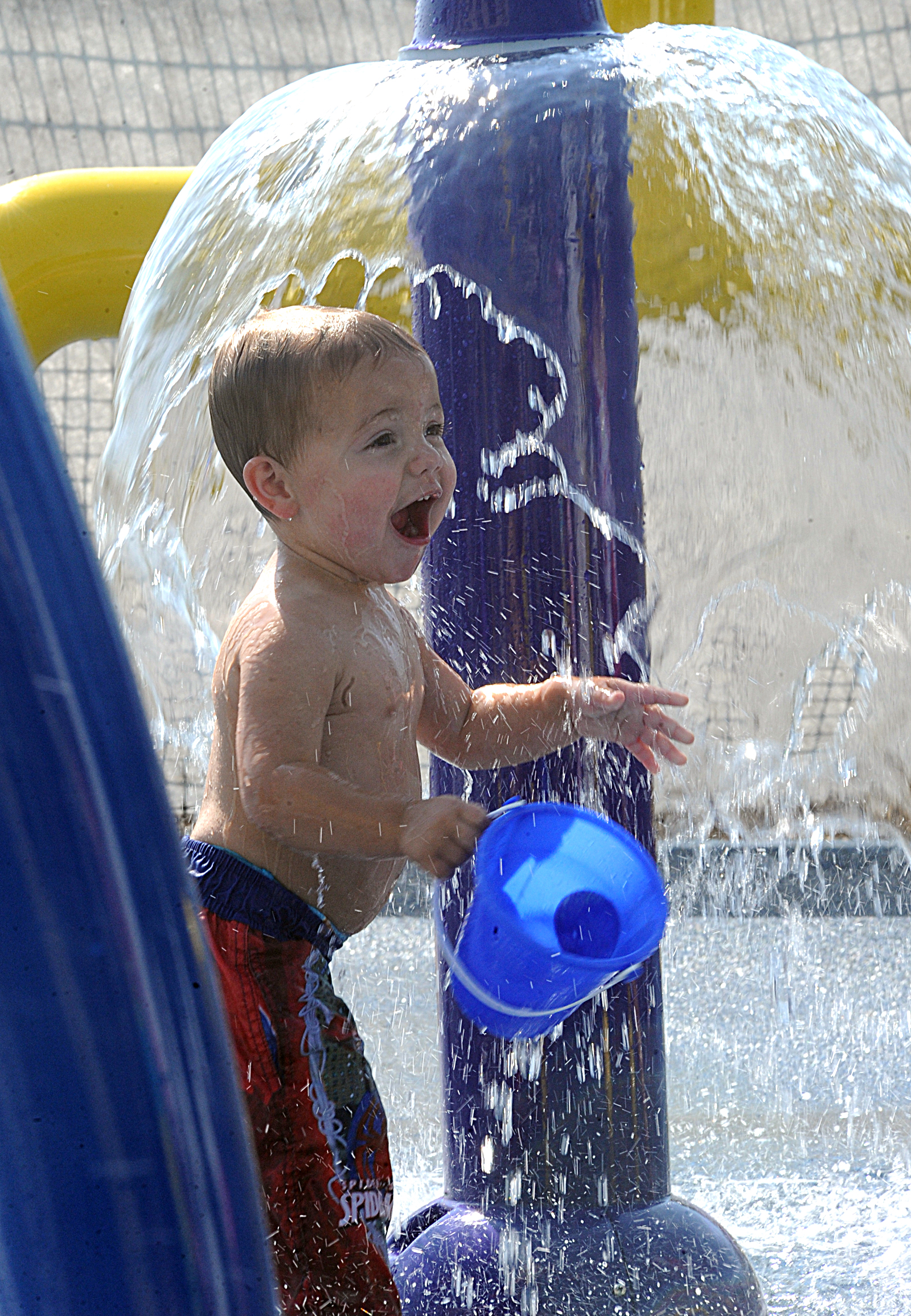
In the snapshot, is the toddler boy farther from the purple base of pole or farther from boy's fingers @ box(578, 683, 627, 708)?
the purple base of pole

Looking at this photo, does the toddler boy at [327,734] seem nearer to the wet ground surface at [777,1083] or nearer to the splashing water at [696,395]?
the splashing water at [696,395]

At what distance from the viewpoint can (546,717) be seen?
1217 mm

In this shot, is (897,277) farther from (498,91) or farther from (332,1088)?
(332,1088)

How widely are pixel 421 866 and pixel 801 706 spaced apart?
3.61 feet

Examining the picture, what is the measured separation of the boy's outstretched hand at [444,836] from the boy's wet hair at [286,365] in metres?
0.30

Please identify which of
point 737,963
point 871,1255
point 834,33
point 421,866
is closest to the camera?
point 421,866

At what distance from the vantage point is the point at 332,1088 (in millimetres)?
1075

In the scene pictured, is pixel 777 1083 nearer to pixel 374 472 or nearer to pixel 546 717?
pixel 546 717

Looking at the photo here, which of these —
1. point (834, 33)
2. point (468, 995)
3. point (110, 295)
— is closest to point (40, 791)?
point (468, 995)

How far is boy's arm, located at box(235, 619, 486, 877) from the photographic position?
1.04m

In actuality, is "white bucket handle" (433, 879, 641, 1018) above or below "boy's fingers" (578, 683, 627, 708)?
below

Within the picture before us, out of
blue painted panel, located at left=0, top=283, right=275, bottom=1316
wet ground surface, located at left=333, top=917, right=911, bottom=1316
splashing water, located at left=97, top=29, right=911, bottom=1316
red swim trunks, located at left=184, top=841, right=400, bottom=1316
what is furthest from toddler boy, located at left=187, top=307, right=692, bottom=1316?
blue painted panel, located at left=0, top=283, right=275, bottom=1316

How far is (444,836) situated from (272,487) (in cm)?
33

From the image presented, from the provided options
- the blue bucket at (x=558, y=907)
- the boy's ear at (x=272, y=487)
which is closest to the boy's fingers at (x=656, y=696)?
the blue bucket at (x=558, y=907)
